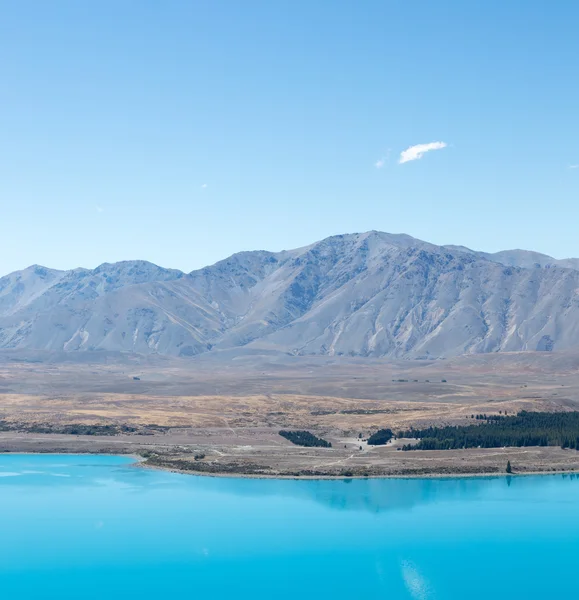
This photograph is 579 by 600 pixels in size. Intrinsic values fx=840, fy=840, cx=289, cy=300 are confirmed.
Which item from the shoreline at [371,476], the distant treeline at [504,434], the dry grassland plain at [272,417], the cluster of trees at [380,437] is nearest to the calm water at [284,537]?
the shoreline at [371,476]

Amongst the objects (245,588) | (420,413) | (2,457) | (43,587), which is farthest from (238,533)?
(420,413)

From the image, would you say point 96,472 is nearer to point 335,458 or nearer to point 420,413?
point 335,458

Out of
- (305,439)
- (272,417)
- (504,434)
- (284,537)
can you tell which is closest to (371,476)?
(284,537)

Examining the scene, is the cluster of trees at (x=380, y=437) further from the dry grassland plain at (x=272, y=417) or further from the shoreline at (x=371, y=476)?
the shoreline at (x=371, y=476)

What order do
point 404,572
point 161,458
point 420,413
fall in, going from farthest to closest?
point 420,413 < point 161,458 < point 404,572

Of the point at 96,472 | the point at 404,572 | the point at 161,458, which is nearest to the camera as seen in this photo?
the point at 404,572

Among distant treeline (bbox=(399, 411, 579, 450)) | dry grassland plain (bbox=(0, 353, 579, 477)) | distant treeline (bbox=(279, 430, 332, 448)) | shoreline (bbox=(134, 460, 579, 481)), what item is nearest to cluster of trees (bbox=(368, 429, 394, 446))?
distant treeline (bbox=(399, 411, 579, 450))
